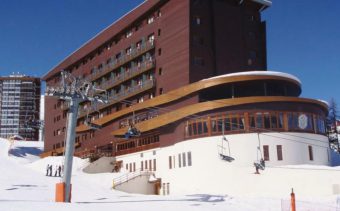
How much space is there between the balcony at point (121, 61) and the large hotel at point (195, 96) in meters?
0.21

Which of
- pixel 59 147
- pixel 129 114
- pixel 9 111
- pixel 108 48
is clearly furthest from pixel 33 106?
pixel 129 114

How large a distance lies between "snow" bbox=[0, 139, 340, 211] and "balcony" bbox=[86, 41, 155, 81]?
1517 cm

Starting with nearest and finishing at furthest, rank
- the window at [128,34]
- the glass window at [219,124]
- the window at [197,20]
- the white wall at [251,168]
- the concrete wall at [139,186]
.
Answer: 1. the white wall at [251,168]
2. the glass window at [219,124]
3. the concrete wall at [139,186]
4. the window at [197,20]
5. the window at [128,34]

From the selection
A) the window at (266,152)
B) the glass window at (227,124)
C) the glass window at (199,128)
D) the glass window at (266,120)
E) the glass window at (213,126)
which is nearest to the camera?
the window at (266,152)

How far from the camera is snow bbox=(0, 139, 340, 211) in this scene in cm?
2247

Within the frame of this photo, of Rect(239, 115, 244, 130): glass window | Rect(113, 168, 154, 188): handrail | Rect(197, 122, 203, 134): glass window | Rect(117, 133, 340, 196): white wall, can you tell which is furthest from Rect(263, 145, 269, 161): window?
Rect(113, 168, 154, 188): handrail

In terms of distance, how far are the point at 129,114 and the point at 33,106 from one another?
111 m

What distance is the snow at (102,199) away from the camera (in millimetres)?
22469

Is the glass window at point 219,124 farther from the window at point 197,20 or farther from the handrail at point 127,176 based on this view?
the window at point 197,20

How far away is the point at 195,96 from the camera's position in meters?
43.1

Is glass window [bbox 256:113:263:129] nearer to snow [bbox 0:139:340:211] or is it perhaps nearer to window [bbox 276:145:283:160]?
window [bbox 276:145:283:160]

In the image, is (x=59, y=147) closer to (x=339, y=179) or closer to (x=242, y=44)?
(x=242, y=44)

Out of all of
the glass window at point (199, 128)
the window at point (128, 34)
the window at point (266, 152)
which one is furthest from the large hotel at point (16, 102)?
the window at point (266, 152)

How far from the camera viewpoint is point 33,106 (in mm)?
155000
